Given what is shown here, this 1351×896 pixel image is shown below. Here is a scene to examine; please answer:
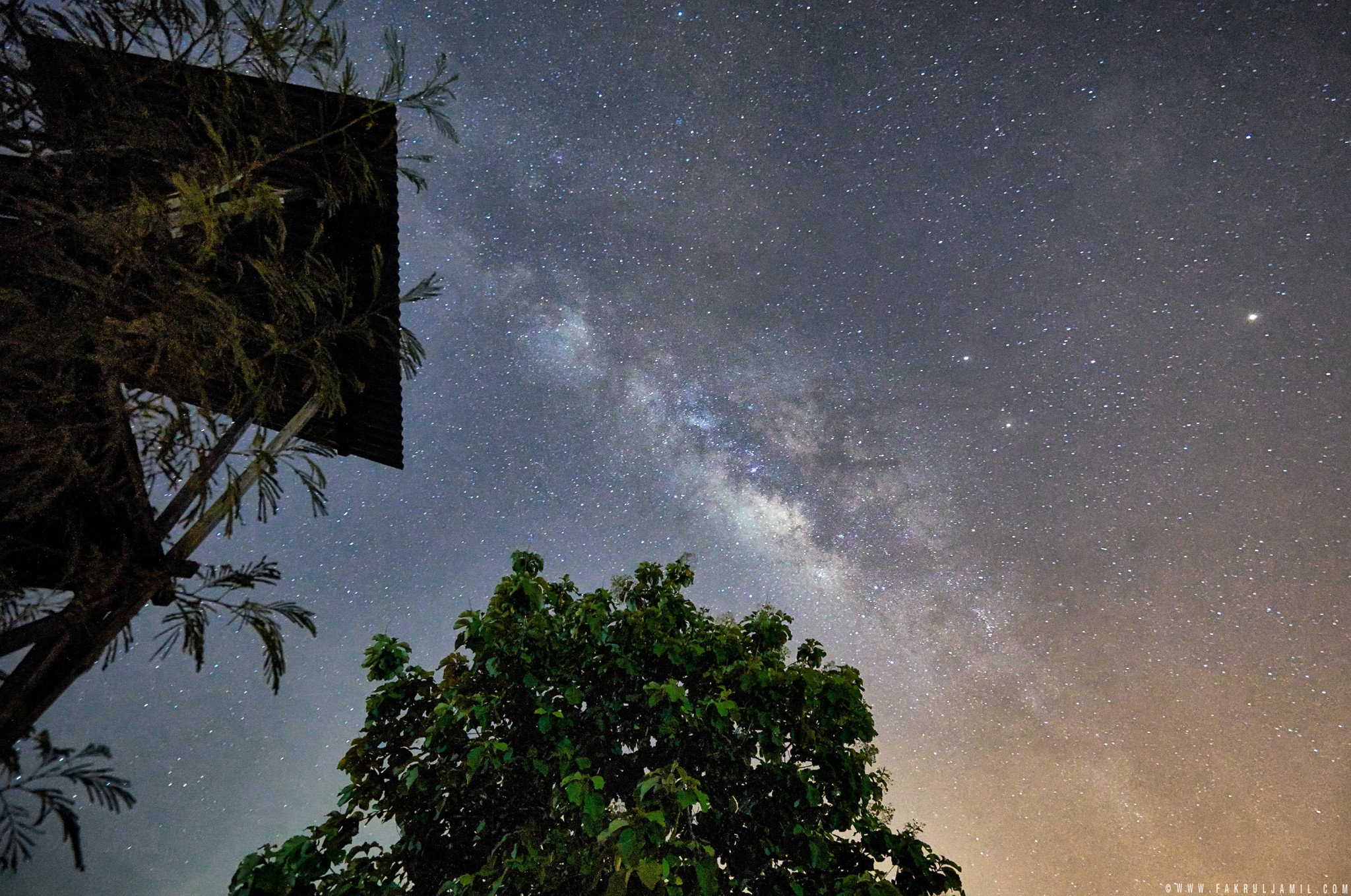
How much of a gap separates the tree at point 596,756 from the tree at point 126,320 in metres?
2.49

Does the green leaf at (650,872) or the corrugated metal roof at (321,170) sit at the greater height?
the corrugated metal roof at (321,170)

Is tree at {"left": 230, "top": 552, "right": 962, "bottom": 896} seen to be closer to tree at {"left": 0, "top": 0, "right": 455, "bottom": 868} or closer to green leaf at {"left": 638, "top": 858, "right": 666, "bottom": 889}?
green leaf at {"left": 638, "top": 858, "right": 666, "bottom": 889}

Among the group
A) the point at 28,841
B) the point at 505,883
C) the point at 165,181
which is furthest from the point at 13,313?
the point at 505,883

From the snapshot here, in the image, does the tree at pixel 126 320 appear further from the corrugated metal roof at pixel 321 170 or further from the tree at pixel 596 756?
the tree at pixel 596 756

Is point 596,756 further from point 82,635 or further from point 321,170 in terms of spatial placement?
point 321,170

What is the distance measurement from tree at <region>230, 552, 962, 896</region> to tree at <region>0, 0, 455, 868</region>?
8.17 ft

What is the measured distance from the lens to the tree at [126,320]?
266 cm

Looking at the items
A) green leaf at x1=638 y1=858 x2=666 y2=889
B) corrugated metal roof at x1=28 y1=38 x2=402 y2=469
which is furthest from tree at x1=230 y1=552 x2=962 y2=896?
corrugated metal roof at x1=28 y1=38 x2=402 y2=469

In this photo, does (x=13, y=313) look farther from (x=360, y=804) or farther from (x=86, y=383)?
(x=360, y=804)

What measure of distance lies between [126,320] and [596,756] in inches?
179

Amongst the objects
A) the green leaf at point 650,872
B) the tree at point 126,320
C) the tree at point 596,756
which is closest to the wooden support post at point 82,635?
the tree at point 126,320

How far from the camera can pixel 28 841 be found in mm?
2430

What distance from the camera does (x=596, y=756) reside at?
18.1 feet

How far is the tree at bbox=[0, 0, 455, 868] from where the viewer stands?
105 inches
